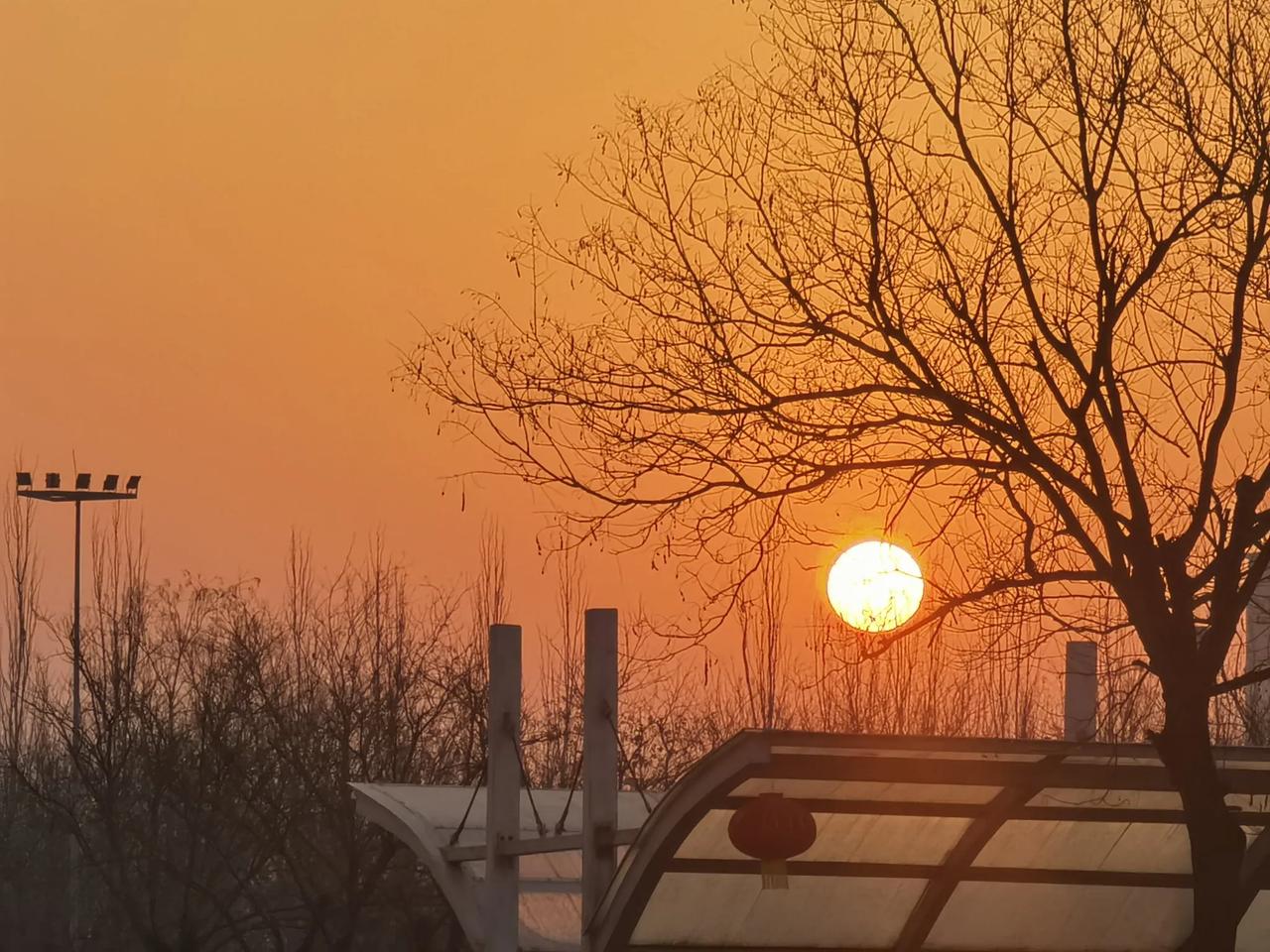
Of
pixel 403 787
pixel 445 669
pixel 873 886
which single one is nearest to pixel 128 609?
pixel 445 669

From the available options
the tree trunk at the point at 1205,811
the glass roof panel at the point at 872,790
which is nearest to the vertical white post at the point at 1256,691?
the glass roof panel at the point at 872,790

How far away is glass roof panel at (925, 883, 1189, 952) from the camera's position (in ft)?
49.0

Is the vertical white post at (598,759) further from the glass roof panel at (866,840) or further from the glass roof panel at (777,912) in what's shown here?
the glass roof panel at (866,840)

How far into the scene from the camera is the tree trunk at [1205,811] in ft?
35.3

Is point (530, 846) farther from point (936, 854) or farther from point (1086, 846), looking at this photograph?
point (1086, 846)

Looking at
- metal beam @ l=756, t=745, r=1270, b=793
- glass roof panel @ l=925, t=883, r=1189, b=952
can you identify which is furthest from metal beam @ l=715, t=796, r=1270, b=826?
glass roof panel @ l=925, t=883, r=1189, b=952

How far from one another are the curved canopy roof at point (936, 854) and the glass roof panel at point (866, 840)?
12 millimetres

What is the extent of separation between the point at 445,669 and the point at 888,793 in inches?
882

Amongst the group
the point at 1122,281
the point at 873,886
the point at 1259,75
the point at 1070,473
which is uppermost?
the point at 1259,75

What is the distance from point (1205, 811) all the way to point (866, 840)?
341cm

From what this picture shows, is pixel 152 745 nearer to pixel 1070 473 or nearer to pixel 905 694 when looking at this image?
pixel 905 694

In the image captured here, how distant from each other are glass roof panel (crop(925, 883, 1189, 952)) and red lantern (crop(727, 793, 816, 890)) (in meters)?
2.68

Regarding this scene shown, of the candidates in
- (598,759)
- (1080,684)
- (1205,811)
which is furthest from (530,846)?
(1205,811)

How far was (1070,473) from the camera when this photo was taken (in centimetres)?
1159
